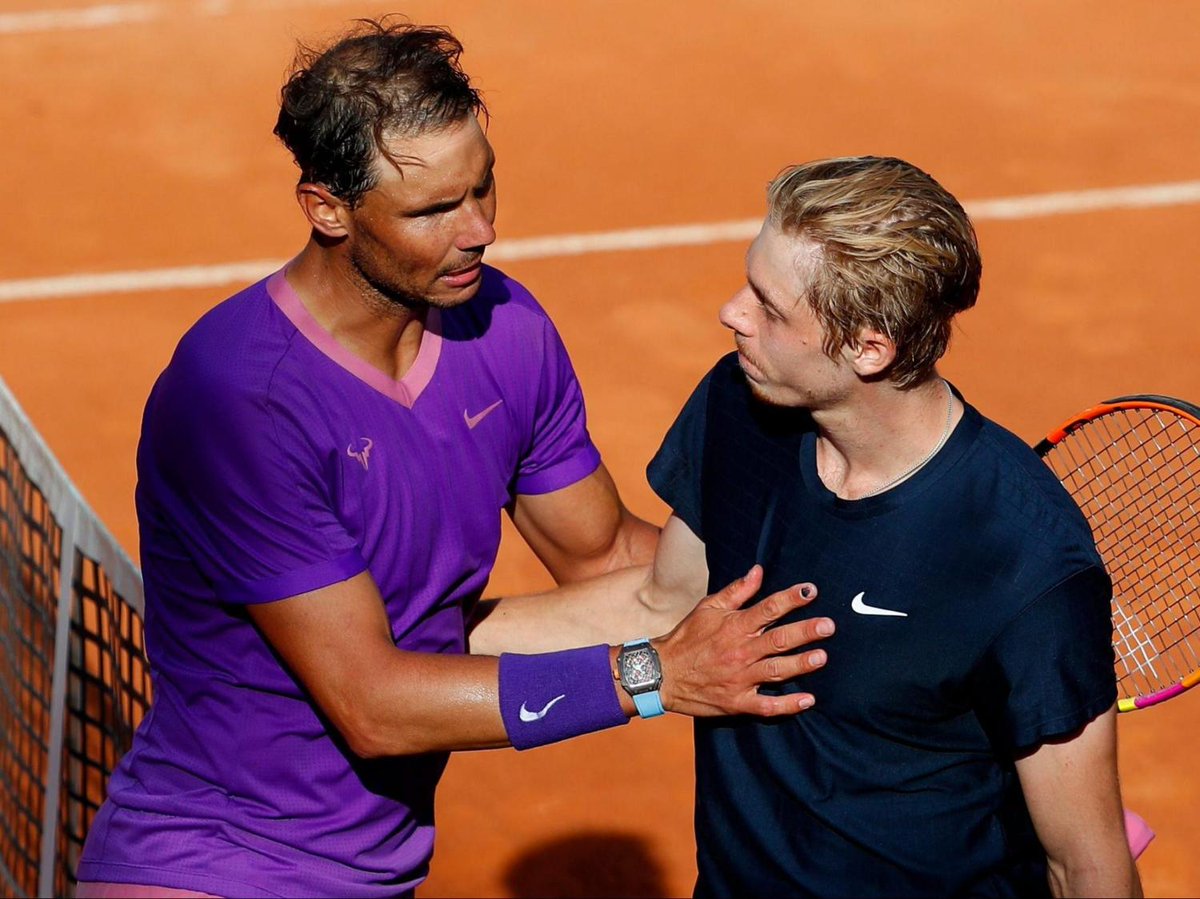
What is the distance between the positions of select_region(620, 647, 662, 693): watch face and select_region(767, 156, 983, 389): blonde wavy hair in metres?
0.77

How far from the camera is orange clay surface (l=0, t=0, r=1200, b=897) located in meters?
6.02

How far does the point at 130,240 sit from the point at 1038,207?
496 cm

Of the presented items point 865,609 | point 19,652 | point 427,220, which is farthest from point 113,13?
point 865,609

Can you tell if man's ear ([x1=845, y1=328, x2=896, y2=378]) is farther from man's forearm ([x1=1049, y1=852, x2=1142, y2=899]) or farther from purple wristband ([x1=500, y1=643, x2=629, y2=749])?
man's forearm ([x1=1049, y1=852, x2=1142, y2=899])

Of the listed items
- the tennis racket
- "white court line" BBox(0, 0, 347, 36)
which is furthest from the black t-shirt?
"white court line" BBox(0, 0, 347, 36)

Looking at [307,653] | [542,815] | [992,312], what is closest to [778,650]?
[307,653]

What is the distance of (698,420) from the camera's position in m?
3.71

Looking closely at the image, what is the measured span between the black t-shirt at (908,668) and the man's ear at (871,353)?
21 cm

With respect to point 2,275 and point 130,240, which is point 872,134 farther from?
point 2,275

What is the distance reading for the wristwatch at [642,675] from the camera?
3.51 meters

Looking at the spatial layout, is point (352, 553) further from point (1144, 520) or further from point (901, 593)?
point (1144, 520)

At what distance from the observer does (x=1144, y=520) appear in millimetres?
5215

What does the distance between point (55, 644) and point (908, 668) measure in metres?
2.46

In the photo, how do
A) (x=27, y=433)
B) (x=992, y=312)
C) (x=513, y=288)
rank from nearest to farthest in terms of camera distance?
(x=513, y=288)
(x=27, y=433)
(x=992, y=312)
